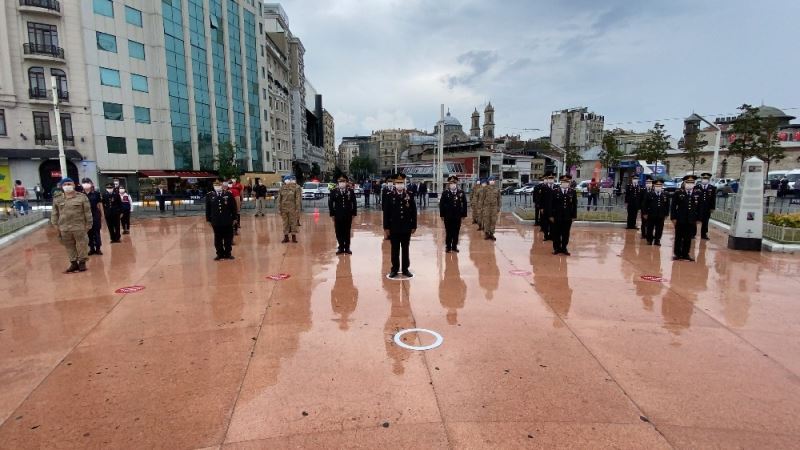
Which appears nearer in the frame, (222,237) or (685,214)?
(685,214)

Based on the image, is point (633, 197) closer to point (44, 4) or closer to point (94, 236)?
point (94, 236)

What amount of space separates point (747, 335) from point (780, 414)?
1840mm

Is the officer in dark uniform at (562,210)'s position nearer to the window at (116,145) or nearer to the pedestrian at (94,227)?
the pedestrian at (94,227)

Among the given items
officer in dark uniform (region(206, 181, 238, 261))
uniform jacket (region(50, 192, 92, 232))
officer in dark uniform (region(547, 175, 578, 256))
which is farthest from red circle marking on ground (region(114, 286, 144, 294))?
officer in dark uniform (region(547, 175, 578, 256))

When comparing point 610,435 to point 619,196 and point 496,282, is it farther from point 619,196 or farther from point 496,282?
point 619,196

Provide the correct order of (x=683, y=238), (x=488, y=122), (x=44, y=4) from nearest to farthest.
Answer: (x=683, y=238) → (x=44, y=4) → (x=488, y=122)

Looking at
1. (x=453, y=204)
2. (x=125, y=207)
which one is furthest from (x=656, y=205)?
(x=125, y=207)

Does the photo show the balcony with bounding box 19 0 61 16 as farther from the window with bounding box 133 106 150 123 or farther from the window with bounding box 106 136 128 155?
the window with bounding box 106 136 128 155

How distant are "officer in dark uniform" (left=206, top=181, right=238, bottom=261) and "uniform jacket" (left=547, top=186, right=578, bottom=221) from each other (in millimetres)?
6892

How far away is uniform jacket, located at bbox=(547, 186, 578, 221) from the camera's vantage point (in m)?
9.17

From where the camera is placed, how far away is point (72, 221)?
7.87 metres

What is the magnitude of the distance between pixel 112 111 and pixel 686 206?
39.9m

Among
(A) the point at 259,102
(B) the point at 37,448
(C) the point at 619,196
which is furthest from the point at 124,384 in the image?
(A) the point at 259,102

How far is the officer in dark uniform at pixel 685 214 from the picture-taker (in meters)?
8.64
